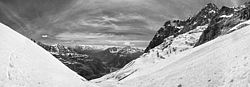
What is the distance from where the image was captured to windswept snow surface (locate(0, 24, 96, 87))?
25.9m

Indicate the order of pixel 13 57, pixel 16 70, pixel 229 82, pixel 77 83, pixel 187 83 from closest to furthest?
pixel 229 82 < pixel 16 70 < pixel 13 57 < pixel 187 83 < pixel 77 83

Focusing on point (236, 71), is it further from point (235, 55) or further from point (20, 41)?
point (20, 41)

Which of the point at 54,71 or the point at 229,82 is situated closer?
the point at 229,82

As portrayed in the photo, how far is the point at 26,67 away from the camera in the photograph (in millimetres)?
29016

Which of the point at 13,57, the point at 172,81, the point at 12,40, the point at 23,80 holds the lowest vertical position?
the point at 172,81

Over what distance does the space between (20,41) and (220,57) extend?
2576 centimetres

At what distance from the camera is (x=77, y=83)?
34469mm

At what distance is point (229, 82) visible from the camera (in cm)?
2527

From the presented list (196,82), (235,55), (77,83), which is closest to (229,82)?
(196,82)

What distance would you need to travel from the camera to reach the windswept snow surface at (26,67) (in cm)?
2588

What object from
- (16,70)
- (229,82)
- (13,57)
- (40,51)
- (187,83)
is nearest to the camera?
(229,82)

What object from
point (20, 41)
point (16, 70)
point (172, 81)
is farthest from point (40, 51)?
point (172, 81)

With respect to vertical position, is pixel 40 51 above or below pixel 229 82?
above

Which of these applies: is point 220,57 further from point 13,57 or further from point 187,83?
point 13,57
